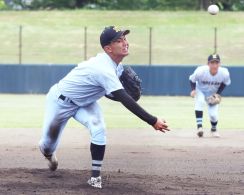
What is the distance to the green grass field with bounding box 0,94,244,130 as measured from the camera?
1695cm

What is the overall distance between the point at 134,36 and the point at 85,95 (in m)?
32.6

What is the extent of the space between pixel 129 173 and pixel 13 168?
1455mm

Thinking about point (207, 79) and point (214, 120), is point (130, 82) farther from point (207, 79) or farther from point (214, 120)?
point (207, 79)

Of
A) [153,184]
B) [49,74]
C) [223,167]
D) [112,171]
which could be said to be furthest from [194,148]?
[49,74]

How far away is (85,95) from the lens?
8.16 metres

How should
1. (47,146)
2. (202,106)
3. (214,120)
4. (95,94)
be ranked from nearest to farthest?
(95,94) → (47,146) → (214,120) → (202,106)

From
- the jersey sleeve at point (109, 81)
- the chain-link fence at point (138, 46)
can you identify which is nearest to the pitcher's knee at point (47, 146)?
the jersey sleeve at point (109, 81)

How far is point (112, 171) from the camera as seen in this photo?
9.59m

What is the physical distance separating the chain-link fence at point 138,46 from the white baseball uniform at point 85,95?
93.0 ft

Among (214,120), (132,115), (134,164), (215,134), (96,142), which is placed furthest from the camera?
(132,115)

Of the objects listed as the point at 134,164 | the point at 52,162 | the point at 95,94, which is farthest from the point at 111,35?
the point at 134,164

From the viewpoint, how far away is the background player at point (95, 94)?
774cm

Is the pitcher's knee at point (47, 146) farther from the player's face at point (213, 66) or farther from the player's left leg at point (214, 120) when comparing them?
the player's face at point (213, 66)

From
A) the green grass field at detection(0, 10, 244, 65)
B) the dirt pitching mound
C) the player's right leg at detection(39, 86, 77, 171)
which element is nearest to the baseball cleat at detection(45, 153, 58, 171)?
the dirt pitching mound
